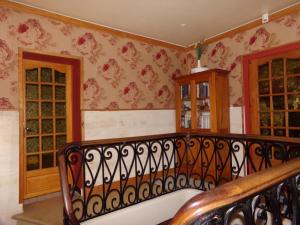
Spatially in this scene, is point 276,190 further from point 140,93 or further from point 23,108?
point 140,93

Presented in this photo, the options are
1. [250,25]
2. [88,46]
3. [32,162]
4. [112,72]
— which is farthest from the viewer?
[112,72]

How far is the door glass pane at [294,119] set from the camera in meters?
3.19

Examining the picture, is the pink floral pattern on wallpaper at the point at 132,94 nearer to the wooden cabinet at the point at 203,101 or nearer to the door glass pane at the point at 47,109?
the wooden cabinet at the point at 203,101

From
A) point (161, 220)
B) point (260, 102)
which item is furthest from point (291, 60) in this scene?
point (161, 220)

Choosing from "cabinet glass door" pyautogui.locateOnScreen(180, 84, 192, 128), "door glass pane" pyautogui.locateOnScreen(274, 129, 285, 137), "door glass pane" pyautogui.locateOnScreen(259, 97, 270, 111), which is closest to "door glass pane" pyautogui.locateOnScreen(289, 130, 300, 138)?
"door glass pane" pyautogui.locateOnScreen(274, 129, 285, 137)

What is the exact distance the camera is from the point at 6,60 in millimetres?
2818

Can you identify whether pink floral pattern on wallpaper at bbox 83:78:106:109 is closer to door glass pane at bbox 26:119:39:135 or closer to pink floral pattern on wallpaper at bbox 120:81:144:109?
pink floral pattern on wallpaper at bbox 120:81:144:109

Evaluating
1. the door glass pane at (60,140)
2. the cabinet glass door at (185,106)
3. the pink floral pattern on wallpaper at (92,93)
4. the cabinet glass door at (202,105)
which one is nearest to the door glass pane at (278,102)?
the cabinet glass door at (202,105)

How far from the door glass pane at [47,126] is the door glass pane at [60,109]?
0.52 ft

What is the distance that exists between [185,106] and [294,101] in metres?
1.88

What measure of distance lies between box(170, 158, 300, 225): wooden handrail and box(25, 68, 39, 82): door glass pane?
3.14 meters

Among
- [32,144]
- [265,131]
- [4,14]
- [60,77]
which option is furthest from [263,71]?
[4,14]

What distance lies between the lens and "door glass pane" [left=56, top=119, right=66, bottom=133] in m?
3.38

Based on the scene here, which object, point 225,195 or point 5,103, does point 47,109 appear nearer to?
point 5,103
